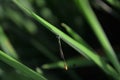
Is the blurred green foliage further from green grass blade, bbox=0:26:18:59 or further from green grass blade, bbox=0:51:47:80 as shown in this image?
green grass blade, bbox=0:51:47:80

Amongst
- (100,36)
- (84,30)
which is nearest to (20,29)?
(84,30)

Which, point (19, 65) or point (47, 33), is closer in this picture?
point (19, 65)

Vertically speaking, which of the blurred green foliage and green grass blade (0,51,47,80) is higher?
the blurred green foliage

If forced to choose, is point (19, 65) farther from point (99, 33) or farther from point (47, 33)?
point (47, 33)

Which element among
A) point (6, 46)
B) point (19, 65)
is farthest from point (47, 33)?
point (19, 65)

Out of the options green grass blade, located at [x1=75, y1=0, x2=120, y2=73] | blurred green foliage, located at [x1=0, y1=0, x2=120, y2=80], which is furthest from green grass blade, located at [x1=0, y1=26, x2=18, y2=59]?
green grass blade, located at [x1=75, y1=0, x2=120, y2=73]

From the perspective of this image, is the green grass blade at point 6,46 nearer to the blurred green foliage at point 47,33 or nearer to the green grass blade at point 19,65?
the blurred green foliage at point 47,33

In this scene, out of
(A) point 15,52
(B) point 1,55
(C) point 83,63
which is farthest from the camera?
(A) point 15,52

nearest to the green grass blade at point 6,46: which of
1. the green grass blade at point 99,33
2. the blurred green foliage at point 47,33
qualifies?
the blurred green foliage at point 47,33

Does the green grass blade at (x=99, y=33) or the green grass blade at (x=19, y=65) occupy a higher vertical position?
the green grass blade at (x=99, y=33)

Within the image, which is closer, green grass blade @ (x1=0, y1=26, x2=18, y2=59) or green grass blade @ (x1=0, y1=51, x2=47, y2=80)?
green grass blade @ (x1=0, y1=51, x2=47, y2=80)

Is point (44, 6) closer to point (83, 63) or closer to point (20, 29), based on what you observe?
point (20, 29)
